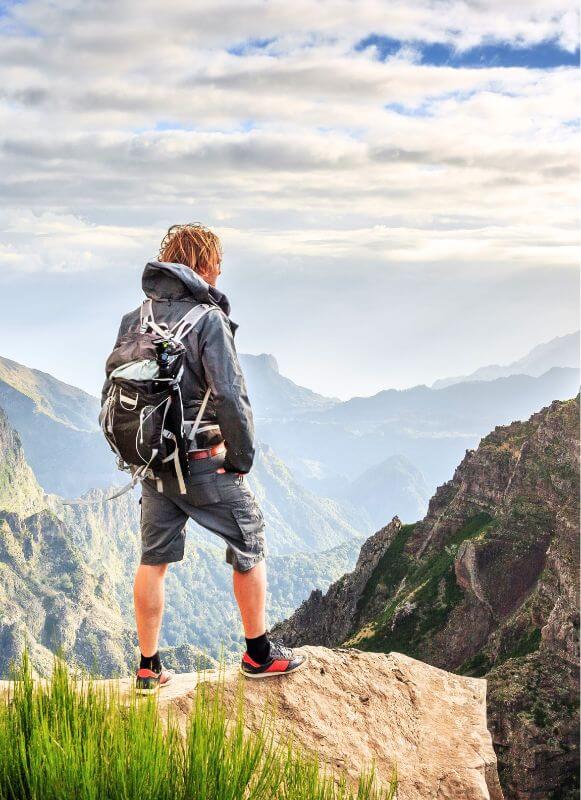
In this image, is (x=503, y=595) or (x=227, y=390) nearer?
(x=227, y=390)

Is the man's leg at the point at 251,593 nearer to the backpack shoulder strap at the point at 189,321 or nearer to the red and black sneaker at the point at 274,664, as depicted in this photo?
the red and black sneaker at the point at 274,664

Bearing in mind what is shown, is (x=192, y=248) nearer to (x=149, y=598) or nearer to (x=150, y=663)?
(x=149, y=598)

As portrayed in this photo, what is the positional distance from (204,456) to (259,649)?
2497mm

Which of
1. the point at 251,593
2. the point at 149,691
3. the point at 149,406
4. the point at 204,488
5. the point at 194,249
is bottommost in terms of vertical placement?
the point at 149,691

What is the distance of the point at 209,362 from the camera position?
25.8ft

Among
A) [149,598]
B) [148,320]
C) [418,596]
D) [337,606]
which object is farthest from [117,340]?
[337,606]

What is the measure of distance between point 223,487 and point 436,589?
112m

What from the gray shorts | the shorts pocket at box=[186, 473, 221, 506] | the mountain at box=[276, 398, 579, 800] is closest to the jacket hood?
the gray shorts

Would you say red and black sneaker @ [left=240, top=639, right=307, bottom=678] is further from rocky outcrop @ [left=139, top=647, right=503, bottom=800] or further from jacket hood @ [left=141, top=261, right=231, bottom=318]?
jacket hood @ [left=141, top=261, right=231, bottom=318]

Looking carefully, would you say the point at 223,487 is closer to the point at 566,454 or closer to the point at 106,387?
the point at 106,387

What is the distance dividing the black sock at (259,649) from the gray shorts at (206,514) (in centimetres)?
105

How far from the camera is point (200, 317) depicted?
8.08 m

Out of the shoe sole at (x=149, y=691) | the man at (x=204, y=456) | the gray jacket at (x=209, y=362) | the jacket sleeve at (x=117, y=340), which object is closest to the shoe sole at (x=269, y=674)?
the man at (x=204, y=456)

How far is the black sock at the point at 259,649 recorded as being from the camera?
359 inches
